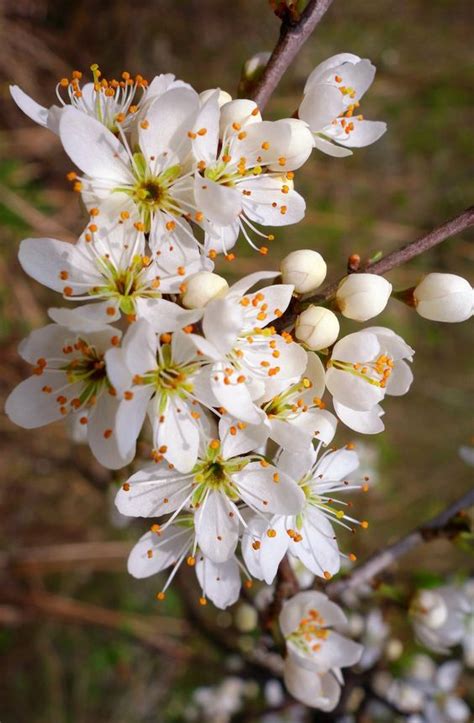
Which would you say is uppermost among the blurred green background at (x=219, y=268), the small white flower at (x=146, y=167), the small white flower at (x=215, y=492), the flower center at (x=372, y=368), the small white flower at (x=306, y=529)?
the small white flower at (x=146, y=167)

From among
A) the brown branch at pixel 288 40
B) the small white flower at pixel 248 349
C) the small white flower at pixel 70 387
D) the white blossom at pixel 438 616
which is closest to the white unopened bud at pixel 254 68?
the brown branch at pixel 288 40

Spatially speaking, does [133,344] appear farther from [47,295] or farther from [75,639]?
[75,639]

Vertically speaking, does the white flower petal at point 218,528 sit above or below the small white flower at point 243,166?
below

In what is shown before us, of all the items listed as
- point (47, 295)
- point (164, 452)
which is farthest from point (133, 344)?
point (47, 295)

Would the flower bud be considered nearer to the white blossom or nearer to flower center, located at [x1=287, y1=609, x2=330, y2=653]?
flower center, located at [x1=287, y1=609, x2=330, y2=653]

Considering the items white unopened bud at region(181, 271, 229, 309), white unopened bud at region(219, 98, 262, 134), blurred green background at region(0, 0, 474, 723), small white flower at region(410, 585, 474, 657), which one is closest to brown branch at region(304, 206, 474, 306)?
white unopened bud at region(181, 271, 229, 309)

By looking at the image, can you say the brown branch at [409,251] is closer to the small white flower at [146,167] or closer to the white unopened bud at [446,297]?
the white unopened bud at [446,297]
